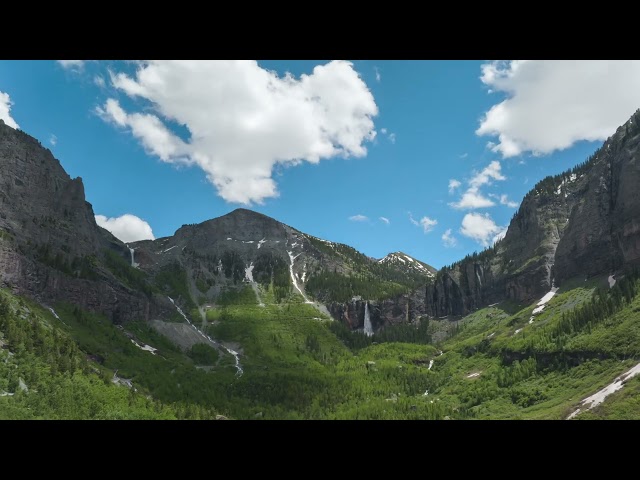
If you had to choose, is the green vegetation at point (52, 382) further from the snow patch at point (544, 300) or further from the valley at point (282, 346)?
the snow patch at point (544, 300)

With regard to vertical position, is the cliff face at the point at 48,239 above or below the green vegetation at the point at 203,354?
above

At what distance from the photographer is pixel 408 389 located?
138 m

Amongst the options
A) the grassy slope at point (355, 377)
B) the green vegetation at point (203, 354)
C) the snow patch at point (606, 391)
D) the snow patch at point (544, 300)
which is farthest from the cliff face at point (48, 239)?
the snow patch at point (544, 300)

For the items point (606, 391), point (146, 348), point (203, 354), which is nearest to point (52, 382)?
point (146, 348)

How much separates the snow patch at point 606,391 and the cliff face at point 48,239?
132 m

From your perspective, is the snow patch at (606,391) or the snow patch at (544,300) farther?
the snow patch at (544,300)

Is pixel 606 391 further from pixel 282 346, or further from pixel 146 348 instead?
pixel 146 348

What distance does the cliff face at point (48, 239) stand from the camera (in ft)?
406

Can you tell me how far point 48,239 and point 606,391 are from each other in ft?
509

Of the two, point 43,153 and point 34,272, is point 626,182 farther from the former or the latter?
point 43,153

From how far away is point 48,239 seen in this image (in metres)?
142

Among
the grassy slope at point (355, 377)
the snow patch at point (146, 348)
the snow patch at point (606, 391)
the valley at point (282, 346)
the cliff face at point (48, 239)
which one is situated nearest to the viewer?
the snow patch at point (606, 391)

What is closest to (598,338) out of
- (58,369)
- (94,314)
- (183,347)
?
(58,369)

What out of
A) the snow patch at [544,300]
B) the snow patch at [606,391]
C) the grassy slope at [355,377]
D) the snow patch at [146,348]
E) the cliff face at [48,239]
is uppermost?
the cliff face at [48,239]
